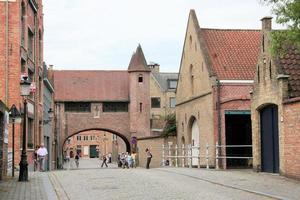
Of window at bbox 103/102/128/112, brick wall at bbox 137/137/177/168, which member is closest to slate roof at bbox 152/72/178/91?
window at bbox 103/102/128/112

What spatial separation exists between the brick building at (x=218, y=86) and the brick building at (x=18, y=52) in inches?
419

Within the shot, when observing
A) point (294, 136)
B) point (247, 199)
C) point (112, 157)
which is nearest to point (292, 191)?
point (247, 199)

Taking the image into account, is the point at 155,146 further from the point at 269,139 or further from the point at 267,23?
the point at 267,23

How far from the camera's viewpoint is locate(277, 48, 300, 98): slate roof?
23.8 metres

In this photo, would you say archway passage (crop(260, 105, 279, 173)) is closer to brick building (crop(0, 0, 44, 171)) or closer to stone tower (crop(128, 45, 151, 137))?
brick building (crop(0, 0, 44, 171))

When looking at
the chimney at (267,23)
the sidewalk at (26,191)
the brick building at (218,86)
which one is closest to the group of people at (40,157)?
the brick building at (218,86)

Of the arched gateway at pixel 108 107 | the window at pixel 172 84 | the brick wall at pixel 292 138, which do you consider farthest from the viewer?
the window at pixel 172 84

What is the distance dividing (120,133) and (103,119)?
2330 mm

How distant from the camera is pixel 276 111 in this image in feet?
81.4

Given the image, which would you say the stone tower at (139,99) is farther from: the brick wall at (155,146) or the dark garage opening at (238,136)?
the dark garage opening at (238,136)

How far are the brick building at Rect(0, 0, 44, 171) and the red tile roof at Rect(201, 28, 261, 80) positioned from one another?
11.2 m

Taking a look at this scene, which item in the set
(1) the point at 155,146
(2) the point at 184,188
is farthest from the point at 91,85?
(2) the point at 184,188

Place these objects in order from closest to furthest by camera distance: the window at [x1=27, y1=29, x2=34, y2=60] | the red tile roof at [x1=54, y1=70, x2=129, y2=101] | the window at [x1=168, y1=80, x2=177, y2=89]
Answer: the window at [x1=27, y1=29, x2=34, y2=60] → the red tile roof at [x1=54, y1=70, x2=129, y2=101] → the window at [x1=168, y1=80, x2=177, y2=89]

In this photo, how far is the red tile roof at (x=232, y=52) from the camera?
36812 mm
